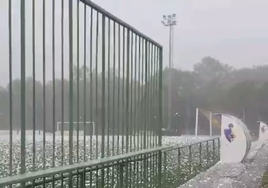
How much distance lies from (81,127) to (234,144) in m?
7.27

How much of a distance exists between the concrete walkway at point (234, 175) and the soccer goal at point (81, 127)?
340cm

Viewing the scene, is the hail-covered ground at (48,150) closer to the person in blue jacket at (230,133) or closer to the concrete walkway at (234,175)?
the concrete walkway at (234,175)

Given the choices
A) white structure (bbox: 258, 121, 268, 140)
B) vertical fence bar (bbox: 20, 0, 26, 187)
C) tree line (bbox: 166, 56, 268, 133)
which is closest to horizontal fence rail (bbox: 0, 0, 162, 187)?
vertical fence bar (bbox: 20, 0, 26, 187)

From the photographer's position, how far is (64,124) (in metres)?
2.55

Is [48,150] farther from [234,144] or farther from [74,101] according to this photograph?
[234,144]

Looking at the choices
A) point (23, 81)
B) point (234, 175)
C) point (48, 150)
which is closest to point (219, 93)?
point (234, 175)

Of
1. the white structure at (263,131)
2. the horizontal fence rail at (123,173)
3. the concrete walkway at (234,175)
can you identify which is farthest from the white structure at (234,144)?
the horizontal fence rail at (123,173)

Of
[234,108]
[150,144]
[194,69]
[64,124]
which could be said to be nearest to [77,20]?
[64,124]

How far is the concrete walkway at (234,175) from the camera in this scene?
654 centimetres

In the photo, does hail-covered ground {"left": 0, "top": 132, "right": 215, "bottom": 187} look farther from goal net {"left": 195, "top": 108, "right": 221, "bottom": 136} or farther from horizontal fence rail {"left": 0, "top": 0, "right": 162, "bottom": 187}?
goal net {"left": 195, "top": 108, "right": 221, "bottom": 136}

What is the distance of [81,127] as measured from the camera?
276cm

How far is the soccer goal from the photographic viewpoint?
2.53 m

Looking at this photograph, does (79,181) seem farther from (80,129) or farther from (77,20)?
(77,20)

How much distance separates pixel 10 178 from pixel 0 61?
1.64ft
